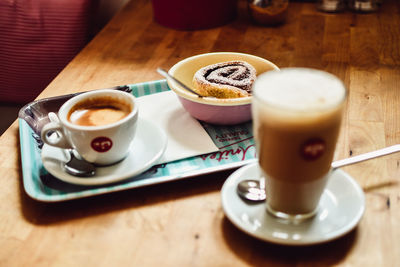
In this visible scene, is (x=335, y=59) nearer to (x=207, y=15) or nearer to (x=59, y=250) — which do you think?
(x=207, y=15)

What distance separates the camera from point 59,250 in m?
0.63

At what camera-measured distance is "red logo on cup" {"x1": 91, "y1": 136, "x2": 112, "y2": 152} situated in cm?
71

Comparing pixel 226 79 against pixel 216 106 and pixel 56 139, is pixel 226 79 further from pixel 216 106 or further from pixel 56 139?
pixel 56 139

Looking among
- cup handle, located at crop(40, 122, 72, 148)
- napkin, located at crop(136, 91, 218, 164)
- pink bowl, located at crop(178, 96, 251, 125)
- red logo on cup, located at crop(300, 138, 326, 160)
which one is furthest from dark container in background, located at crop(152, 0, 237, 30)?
red logo on cup, located at crop(300, 138, 326, 160)

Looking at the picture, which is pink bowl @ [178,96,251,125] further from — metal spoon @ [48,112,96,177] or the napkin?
metal spoon @ [48,112,96,177]

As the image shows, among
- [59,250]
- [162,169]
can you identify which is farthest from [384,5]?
[59,250]

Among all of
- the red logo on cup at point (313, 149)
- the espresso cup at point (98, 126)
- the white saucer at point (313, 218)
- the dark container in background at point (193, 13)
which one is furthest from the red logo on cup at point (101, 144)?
the dark container in background at point (193, 13)

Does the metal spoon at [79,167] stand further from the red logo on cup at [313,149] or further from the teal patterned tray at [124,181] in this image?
the red logo on cup at [313,149]

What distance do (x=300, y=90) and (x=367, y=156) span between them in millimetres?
252

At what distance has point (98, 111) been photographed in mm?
790

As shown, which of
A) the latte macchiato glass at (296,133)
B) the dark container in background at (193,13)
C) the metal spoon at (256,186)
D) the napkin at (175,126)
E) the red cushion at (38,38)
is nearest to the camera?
the latte macchiato glass at (296,133)

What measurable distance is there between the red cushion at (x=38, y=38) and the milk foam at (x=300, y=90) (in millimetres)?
1116

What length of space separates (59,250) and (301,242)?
0.34 metres

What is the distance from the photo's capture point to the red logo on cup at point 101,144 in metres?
0.71
